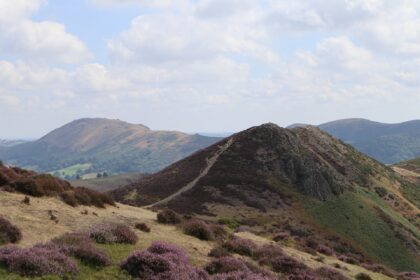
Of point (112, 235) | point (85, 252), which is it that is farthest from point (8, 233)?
point (112, 235)

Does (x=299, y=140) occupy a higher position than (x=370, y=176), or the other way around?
(x=299, y=140)

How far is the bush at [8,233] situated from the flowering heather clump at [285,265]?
1484 cm

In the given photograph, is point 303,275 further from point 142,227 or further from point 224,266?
point 142,227

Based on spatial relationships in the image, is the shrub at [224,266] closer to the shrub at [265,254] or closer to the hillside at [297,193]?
the shrub at [265,254]

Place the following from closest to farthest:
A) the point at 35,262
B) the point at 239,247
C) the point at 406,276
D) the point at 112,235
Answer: the point at 35,262 < the point at 112,235 < the point at 239,247 < the point at 406,276

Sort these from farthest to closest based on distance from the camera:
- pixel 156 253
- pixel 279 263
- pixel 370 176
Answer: pixel 370 176
pixel 279 263
pixel 156 253

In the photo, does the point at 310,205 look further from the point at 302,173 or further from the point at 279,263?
the point at 279,263

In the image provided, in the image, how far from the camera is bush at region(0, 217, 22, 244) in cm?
2049

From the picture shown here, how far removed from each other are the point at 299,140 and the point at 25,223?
89827 millimetres

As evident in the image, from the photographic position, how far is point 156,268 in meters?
19.7

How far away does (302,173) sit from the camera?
9512 cm

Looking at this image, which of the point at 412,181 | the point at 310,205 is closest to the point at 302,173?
the point at 310,205

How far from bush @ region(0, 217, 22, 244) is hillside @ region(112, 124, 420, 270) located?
4688 cm

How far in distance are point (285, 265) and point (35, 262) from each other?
52.7ft
